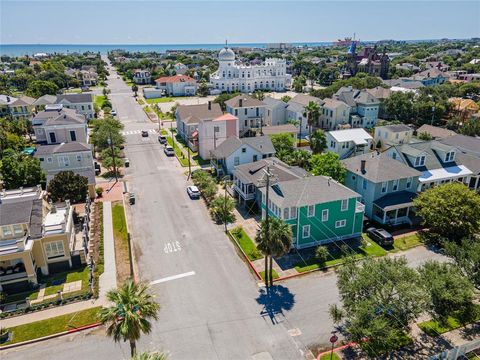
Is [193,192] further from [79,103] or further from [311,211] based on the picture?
[79,103]

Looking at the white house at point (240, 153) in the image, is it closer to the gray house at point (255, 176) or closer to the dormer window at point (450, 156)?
the gray house at point (255, 176)

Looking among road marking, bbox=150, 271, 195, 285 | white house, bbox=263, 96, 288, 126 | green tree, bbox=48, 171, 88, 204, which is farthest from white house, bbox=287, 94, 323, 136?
road marking, bbox=150, 271, 195, 285

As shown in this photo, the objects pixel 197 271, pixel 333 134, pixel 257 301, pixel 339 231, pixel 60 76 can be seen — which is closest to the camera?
pixel 257 301

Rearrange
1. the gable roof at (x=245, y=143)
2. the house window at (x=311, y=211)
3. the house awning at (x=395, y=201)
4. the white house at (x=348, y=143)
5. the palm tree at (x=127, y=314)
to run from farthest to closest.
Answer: the white house at (x=348, y=143) → the gable roof at (x=245, y=143) → the house awning at (x=395, y=201) → the house window at (x=311, y=211) → the palm tree at (x=127, y=314)

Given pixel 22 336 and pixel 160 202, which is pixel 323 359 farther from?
pixel 160 202

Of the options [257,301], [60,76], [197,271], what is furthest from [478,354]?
[60,76]

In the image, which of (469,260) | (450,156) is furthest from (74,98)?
(469,260)

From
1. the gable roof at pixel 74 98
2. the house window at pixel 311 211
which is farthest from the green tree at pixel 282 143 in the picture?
the gable roof at pixel 74 98
